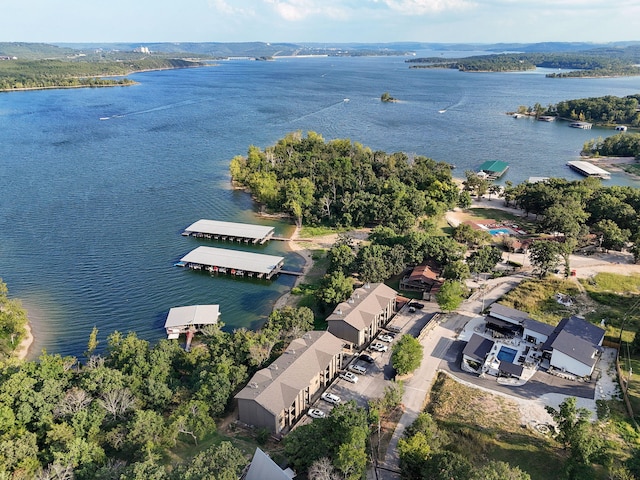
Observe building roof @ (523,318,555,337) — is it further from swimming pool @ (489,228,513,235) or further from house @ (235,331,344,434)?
swimming pool @ (489,228,513,235)

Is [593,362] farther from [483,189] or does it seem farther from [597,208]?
[483,189]

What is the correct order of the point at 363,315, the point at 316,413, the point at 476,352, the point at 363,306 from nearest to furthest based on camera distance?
the point at 316,413, the point at 476,352, the point at 363,315, the point at 363,306

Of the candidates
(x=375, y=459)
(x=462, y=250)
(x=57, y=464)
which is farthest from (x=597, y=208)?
(x=57, y=464)

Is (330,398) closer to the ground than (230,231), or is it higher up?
closer to the ground

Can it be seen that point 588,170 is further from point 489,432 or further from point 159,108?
point 159,108

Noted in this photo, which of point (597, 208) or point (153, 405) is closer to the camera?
point (153, 405)

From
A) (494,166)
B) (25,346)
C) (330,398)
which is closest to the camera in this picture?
(330,398)

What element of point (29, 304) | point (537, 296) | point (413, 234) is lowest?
point (29, 304)

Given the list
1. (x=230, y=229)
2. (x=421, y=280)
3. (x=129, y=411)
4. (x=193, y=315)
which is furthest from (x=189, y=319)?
(x=421, y=280)
